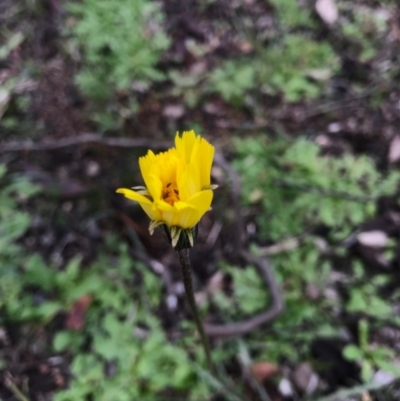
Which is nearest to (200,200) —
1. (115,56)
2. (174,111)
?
(174,111)

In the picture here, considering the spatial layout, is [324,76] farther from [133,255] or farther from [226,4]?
[133,255]

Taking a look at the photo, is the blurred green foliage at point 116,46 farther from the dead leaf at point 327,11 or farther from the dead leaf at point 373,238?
the dead leaf at point 373,238

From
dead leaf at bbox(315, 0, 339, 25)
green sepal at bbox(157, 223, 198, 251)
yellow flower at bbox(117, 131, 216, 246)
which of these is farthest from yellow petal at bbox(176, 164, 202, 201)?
dead leaf at bbox(315, 0, 339, 25)

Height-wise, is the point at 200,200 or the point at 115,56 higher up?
the point at 115,56

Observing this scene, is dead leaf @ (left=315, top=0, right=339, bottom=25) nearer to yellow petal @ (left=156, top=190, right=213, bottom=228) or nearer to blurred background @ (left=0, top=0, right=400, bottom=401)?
blurred background @ (left=0, top=0, right=400, bottom=401)

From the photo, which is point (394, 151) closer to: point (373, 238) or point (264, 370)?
point (373, 238)
